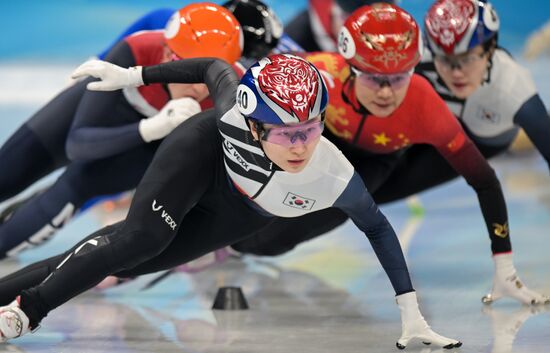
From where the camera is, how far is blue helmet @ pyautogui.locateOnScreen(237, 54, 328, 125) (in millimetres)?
4609

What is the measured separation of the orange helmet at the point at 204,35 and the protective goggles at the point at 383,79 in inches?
25.0

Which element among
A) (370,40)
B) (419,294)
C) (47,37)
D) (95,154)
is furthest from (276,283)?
(47,37)

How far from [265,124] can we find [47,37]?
31.5ft

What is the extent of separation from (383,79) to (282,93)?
1.04 metres

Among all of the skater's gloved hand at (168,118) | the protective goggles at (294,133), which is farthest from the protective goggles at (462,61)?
the protective goggles at (294,133)

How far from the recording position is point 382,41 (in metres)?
5.48

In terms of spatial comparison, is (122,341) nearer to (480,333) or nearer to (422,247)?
(480,333)

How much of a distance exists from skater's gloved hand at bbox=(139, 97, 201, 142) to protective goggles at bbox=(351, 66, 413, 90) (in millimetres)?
773

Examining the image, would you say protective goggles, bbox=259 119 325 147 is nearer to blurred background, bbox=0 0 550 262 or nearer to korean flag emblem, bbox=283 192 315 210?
korean flag emblem, bbox=283 192 315 210

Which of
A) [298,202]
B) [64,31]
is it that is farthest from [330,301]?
[64,31]

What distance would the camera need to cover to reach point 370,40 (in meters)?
5.52

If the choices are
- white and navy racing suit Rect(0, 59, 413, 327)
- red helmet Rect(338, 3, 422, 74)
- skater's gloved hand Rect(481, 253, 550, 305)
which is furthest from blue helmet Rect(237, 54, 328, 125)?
skater's gloved hand Rect(481, 253, 550, 305)

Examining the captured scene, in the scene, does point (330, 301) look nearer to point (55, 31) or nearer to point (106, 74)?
point (106, 74)

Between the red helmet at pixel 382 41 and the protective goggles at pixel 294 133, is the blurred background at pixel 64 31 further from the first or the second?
the protective goggles at pixel 294 133
